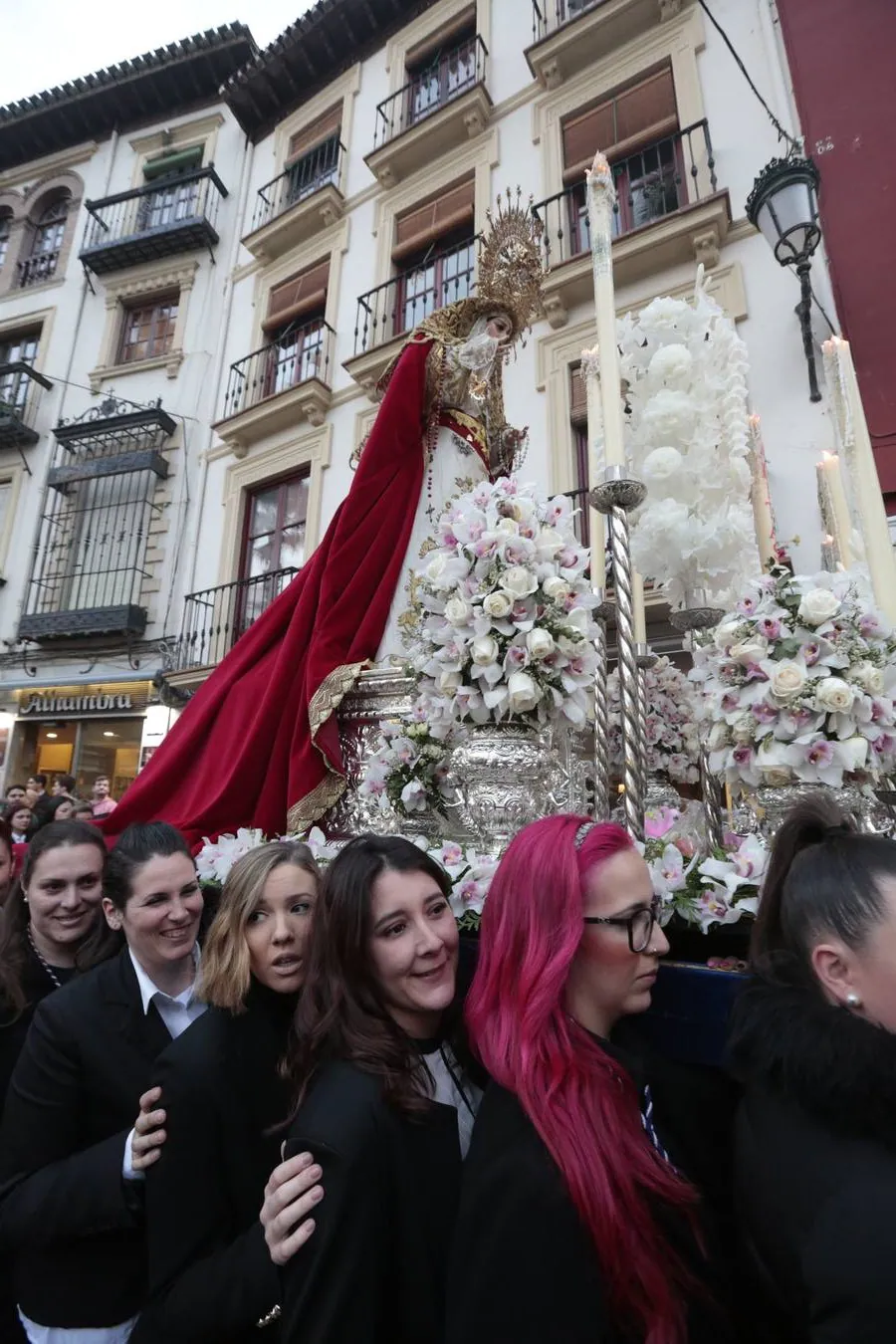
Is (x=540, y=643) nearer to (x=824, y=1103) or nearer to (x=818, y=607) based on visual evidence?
(x=818, y=607)

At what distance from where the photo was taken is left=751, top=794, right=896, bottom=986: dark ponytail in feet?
2.94

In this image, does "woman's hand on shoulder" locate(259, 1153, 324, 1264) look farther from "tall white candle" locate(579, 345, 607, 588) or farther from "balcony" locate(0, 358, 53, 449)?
"balcony" locate(0, 358, 53, 449)

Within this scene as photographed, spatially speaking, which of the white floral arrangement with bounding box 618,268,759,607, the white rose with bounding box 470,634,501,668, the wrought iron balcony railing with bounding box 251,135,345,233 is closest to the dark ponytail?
the white rose with bounding box 470,634,501,668

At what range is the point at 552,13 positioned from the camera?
25.6ft

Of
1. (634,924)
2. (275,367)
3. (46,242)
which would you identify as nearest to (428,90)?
(275,367)

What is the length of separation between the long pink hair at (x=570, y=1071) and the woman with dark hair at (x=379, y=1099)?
0.15 meters

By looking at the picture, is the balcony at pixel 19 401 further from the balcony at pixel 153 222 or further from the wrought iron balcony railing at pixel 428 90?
the wrought iron balcony railing at pixel 428 90

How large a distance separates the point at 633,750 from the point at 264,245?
34.4 feet

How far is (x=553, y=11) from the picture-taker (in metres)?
7.80

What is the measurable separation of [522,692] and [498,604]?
18cm

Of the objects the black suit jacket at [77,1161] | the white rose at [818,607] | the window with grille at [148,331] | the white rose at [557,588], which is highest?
the window with grille at [148,331]

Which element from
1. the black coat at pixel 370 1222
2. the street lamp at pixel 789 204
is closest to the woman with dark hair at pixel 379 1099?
the black coat at pixel 370 1222

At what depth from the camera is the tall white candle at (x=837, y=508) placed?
6.68ft

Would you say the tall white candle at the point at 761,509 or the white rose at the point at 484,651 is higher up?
the tall white candle at the point at 761,509
